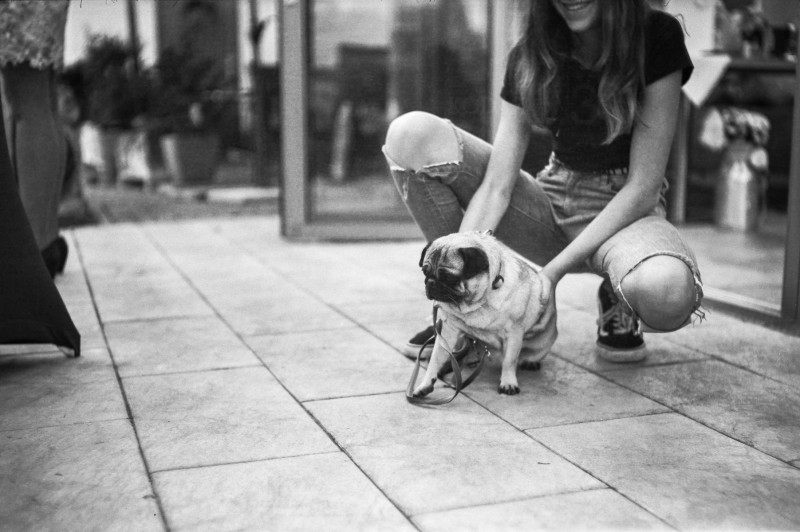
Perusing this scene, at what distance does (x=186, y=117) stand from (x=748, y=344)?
5971 mm

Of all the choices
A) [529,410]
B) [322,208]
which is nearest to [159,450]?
[529,410]

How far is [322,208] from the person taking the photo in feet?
15.6

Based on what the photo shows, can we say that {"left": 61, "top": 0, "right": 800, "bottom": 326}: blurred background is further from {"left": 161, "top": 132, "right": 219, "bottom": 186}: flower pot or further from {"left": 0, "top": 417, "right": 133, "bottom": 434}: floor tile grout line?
{"left": 0, "top": 417, "right": 133, "bottom": 434}: floor tile grout line

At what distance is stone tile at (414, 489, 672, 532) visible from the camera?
1.38 metres

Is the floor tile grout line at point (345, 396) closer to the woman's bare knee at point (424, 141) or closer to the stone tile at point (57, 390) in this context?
the stone tile at point (57, 390)

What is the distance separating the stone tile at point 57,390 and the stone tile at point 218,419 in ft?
0.20

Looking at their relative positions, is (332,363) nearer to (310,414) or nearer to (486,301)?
(310,414)

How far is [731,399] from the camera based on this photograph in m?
2.05

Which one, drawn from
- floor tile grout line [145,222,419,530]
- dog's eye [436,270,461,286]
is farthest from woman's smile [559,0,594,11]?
floor tile grout line [145,222,419,530]

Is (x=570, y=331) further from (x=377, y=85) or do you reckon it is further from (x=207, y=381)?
(x=377, y=85)

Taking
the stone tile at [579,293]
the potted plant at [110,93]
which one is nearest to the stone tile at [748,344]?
the stone tile at [579,293]

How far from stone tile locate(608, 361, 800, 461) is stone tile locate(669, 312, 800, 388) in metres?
0.08

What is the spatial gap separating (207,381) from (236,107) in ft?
23.0

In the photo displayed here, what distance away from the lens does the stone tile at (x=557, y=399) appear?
75.9 inches
